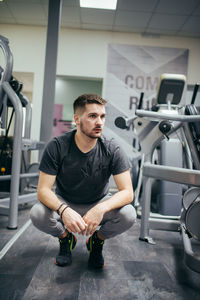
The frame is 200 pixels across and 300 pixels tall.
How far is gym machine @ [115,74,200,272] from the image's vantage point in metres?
1.40

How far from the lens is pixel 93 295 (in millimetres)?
1150

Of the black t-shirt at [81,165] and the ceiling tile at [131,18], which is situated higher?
the ceiling tile at [131,18]

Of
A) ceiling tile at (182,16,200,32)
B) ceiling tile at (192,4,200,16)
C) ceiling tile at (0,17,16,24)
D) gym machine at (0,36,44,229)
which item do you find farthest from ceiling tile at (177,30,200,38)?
gym machine at (0,36,44,229)

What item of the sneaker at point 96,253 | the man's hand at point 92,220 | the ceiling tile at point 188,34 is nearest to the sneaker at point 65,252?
the sneaker at point 96,253

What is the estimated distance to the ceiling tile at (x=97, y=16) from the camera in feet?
14.5

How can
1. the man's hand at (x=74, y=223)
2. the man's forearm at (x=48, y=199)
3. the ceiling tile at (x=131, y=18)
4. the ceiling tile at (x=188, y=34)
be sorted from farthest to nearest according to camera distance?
the ceiling tile at (x=188, y=34) → the ceiling tile at (x=131, y=18) → the man's forearm at (x=48, y=199) → the man's hand at (x=74, y=223)

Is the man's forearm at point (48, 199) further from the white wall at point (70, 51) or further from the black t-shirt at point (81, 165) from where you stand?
the white wall at point (70, 51)

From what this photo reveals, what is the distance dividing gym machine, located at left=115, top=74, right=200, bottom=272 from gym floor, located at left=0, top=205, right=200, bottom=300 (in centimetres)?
15

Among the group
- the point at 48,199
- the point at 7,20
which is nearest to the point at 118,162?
the point at 48,199

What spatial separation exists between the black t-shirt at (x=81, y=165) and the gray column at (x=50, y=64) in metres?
1.63

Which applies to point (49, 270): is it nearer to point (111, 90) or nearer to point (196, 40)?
point (111, 90)

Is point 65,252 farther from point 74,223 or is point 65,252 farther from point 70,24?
point 70,24

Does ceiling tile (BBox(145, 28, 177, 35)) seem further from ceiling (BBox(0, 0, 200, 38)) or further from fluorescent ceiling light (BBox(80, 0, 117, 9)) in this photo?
fluorescent ceiling light (BBox(80, 0, 117, 9))

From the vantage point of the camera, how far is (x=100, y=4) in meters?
4.26
